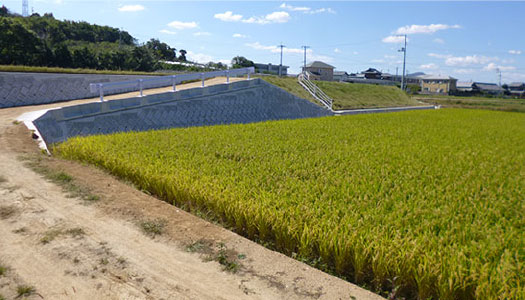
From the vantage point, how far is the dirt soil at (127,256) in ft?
11.9

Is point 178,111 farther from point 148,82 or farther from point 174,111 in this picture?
point 148,82

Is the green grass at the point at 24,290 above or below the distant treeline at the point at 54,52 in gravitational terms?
below

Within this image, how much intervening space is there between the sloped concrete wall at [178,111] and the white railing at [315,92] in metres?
4.49

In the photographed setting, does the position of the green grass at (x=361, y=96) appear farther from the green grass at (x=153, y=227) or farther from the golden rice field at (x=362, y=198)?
the green grass at (x=153, y=227)

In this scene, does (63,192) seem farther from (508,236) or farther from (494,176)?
(494,176)

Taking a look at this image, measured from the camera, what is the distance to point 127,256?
4.25 meters

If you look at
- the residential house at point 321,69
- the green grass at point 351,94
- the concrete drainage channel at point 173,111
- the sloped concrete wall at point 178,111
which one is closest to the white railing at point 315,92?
the green grass at point 351,94

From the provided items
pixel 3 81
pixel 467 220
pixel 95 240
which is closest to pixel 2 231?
pixel 95 240

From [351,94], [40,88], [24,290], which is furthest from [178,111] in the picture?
[351,94]

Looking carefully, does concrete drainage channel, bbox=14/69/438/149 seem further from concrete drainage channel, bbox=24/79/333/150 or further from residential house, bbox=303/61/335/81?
residential house, bbox=303/61/335/81

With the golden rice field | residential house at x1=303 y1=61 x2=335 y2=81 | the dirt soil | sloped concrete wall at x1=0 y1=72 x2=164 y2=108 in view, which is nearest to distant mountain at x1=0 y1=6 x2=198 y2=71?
sloped concrete wall at x1=0 y1=72 x2=164 y2=108

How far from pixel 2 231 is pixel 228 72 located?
16196 mm

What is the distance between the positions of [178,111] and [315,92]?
17482 mm

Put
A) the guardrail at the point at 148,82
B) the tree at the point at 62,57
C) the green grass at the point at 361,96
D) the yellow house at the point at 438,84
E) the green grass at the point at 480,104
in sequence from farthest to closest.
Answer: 1. the yellow house at the point at 438,84
2. the green grass at the point at 480,104
3. the green grass at the point at 361,96
4. the tree at the point at 62,57
5. the guardrail at the point at 148,82
